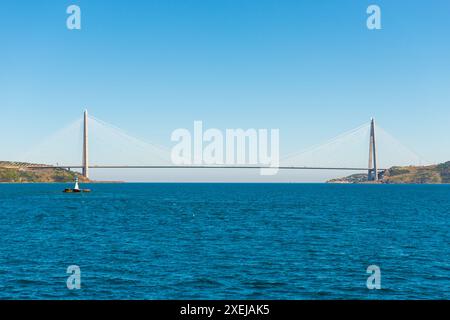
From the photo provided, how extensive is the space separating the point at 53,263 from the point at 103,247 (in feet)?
27.8

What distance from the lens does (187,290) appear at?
26.0m

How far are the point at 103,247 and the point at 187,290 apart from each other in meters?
19.1

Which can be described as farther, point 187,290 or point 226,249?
point 226,249

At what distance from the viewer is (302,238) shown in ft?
162

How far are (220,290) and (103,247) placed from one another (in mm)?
20008

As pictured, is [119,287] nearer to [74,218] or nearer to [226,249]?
[226,249]
